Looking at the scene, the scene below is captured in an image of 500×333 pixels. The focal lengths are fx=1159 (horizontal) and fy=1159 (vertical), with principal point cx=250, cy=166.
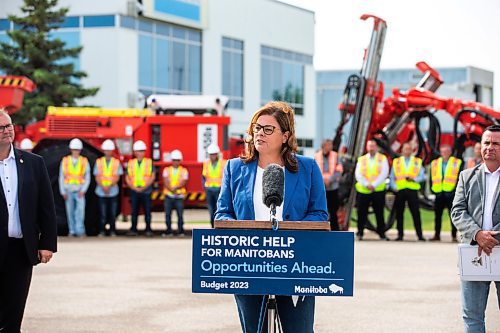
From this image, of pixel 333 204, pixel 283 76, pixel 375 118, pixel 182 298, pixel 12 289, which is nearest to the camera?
pixel 12 289

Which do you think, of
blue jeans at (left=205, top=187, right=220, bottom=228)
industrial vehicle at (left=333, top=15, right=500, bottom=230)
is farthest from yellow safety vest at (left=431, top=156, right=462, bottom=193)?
blue jeans at (left=205, top=187, right=220, bottom=228)

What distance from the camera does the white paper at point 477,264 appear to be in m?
7.60

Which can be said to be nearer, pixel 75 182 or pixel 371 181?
pixel 371 181

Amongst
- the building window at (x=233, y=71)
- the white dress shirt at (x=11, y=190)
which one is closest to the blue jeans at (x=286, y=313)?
the white dress shirt at (x=11, y=190)

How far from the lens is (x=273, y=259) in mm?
5828

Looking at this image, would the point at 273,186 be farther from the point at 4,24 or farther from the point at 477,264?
the point at 4,24

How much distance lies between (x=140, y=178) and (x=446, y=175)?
5755 millimetres

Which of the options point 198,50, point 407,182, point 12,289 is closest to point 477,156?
Answer: point 407,182

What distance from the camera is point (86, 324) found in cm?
1043

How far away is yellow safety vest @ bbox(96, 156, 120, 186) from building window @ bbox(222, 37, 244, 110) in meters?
31.3

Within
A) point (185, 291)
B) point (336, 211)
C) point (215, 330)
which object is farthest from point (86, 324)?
point (336, 211)

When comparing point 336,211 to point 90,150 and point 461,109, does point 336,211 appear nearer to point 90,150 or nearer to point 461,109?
point 461,109

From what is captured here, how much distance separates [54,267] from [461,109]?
33.0 ft

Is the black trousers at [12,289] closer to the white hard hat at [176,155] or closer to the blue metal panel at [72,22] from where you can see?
the white hard hat at [176,155]
